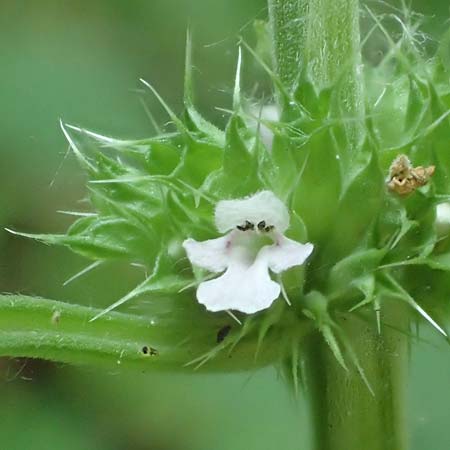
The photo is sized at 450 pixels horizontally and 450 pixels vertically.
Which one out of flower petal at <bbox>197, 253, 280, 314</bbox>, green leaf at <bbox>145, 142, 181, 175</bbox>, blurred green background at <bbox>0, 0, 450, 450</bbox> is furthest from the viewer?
blurred green background at <bbox>0, 0, 450, 450</bbox>

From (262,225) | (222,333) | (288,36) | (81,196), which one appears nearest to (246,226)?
(262,225)

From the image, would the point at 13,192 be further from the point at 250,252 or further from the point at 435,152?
the point at 435,152

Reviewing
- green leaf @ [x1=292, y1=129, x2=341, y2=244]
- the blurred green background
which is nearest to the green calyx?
green leaf @ [x1=292, y1=129, x2=341, y2=244]

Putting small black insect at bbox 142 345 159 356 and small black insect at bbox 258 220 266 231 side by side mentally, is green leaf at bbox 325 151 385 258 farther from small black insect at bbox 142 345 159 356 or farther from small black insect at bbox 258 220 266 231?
small black insect at bbox 142 345 159 356

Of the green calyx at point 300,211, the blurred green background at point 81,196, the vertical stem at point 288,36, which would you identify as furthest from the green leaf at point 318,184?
the blurred green background at point 81,196

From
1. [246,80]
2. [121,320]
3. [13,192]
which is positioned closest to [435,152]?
[121,320]

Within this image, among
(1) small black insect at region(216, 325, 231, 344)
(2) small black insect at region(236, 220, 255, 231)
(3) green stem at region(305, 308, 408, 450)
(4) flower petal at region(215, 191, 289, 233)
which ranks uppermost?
(4) flower petal at region(215, 191, 289, 233)

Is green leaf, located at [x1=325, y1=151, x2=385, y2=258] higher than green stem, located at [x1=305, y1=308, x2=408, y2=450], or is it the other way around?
green leaf, located at [x1=325, y1=151, x2=385, y2=258]
